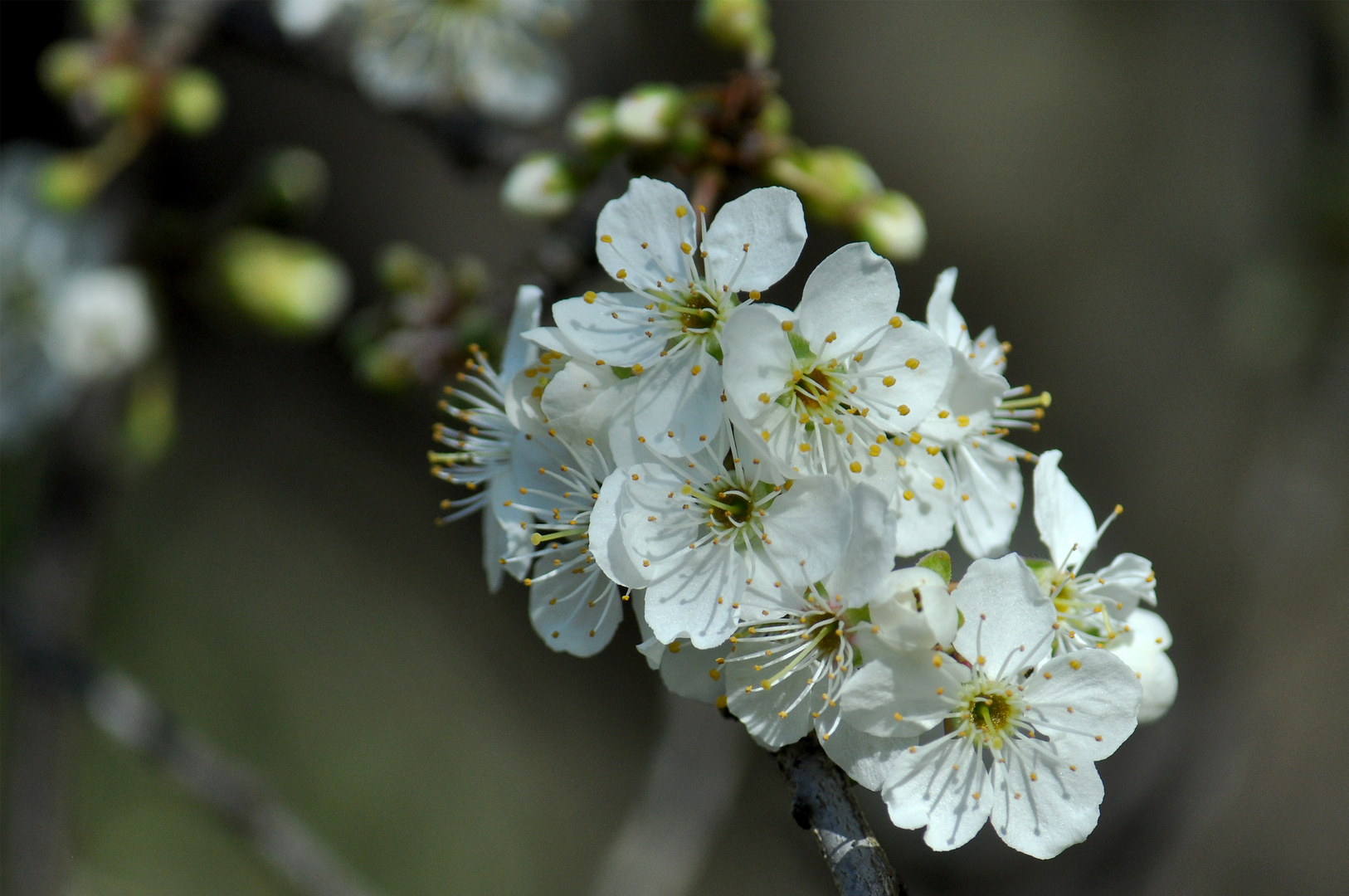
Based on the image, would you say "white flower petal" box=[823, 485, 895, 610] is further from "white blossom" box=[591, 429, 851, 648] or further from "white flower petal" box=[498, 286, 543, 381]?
"white flower petal" box=[498, 286, 543, 381]

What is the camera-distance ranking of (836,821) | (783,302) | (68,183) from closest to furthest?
(836,821), (68,183), (783,302)

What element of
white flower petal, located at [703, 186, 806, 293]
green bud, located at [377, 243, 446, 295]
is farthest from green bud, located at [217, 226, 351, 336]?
white flower petal, located at [703, 186, 806, 293]

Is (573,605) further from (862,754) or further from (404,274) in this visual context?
(404,274)

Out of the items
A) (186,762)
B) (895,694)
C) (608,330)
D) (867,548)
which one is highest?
(608,330)

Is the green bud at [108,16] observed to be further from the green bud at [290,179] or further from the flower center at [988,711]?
the flower center at [988,711]

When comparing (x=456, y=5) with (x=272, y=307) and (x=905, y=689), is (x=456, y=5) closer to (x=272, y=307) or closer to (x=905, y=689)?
(x=272, y=307)

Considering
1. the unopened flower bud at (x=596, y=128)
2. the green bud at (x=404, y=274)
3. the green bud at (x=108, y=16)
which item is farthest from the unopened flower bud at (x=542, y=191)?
the green bud at (x=108, y=16)

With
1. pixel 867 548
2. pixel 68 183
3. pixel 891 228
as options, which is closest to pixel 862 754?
pixel 867 548
